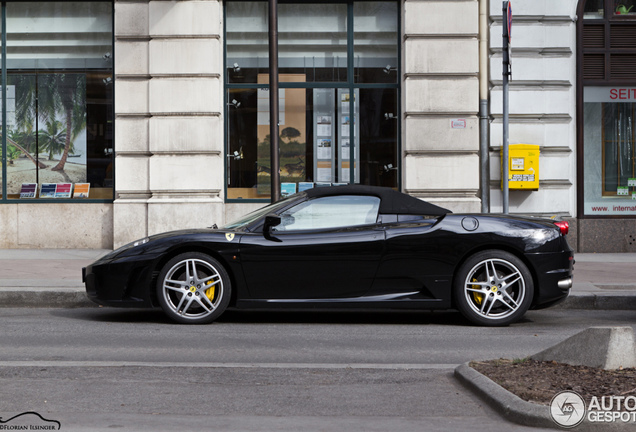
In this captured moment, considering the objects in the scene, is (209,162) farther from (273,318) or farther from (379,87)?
(273,318)

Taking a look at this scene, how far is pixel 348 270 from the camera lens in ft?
25.0

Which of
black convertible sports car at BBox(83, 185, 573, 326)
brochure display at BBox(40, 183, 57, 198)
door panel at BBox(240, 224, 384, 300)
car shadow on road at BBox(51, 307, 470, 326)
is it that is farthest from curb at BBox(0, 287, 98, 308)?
brochure display at BBox(40, 183, 57, 198)

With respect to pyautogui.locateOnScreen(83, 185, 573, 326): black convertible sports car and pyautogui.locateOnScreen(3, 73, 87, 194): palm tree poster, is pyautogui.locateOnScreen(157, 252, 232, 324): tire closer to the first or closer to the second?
pyautogui.locateOnScreen(83, 185, 573, 326): black convertible sports car

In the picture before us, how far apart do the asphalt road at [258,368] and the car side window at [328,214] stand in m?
0.94

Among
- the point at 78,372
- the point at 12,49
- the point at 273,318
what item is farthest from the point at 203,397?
the point at 12,49

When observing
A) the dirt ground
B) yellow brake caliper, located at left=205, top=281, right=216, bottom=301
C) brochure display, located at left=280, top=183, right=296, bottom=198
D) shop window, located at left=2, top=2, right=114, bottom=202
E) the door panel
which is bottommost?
the dirt ground

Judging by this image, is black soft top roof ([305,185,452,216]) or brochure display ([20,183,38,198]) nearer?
black soft top roof ([305,185,452,216])

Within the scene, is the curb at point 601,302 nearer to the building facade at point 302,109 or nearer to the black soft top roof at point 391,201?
the black soft top roof at point 391,201

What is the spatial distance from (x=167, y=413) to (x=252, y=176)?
34.5 feet

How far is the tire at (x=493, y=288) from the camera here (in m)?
A: 7.66

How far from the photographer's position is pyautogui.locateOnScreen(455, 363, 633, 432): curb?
13.0 feet

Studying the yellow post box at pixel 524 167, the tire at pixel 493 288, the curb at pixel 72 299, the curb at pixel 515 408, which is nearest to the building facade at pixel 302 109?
the yellow post box at pixel 524 167

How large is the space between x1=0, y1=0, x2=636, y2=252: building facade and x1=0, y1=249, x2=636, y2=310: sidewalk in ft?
4.84

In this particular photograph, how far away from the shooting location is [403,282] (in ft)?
25.2
